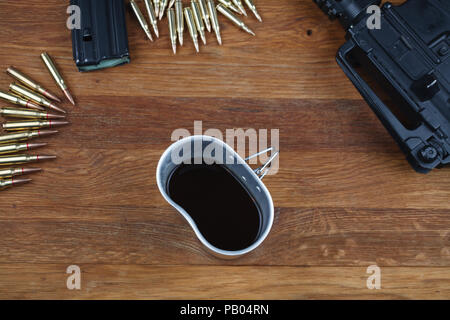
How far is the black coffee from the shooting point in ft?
2.14

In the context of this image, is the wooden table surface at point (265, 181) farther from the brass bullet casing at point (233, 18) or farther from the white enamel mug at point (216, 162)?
the white enamel mug at point (216, 162)

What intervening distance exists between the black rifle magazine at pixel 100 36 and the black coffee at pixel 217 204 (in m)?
0.29

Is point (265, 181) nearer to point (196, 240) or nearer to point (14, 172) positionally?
point (196, 240)

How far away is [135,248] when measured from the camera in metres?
0.73

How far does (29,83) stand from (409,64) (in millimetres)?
715

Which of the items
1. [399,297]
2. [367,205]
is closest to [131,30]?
[367,205]

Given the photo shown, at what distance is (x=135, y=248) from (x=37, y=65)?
409mm

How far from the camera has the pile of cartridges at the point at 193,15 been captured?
2.66 ft

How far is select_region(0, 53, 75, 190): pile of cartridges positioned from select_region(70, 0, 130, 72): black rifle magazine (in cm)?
7

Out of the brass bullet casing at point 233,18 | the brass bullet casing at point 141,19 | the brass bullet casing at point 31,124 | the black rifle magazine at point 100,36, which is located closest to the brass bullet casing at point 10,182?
the brass bullet casing at point 31,124

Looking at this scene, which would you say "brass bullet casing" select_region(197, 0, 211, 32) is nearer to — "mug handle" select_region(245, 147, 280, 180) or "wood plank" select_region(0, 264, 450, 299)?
"mug handle" select_region(245, 147, 280, 180)

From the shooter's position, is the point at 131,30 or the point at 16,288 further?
the point at 131,30
